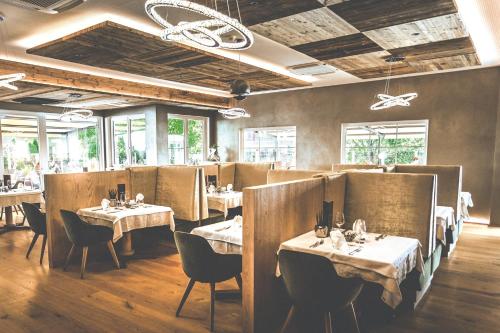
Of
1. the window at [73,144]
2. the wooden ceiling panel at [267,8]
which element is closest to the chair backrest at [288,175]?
the wooden ceiling panel at [267,8]

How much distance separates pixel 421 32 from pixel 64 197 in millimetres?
4992

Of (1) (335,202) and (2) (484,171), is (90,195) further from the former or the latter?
(2) (484,171)

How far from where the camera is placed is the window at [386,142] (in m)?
7.26

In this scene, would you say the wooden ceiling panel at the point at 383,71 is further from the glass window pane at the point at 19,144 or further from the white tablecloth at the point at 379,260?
→ the glass window pane at the point at 19,144

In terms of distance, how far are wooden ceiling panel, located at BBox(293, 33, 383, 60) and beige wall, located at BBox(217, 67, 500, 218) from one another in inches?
115

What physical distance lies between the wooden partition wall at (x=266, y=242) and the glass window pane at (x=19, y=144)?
8.11 meters

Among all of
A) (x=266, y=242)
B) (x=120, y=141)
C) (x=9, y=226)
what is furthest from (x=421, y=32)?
(x=120, y=141)

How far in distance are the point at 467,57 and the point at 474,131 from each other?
180 cm

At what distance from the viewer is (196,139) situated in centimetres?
1085

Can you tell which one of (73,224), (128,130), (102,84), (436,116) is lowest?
(73,224)

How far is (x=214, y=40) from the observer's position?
2.57 meters

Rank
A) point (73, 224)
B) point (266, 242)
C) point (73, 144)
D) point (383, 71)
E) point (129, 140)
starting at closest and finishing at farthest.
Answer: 1. point (266, 242)
2. point (73, 224)
3. point (383, 71)
4. point (129, 140)
5. point (73, 144)

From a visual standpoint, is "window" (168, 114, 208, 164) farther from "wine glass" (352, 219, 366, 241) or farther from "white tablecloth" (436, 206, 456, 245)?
"wine glass" (352, 219, 366, 241)

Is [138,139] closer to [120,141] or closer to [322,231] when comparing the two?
[120,141]
